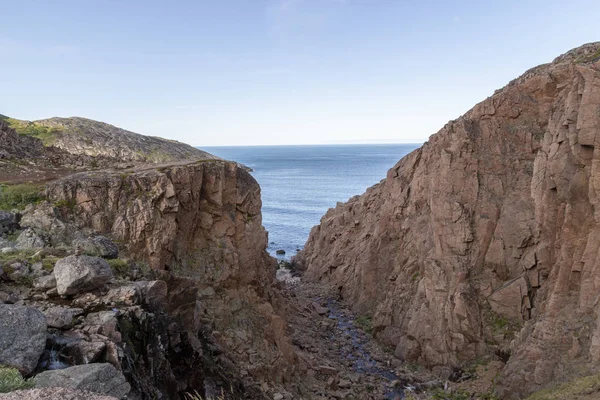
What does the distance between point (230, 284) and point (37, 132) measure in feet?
240

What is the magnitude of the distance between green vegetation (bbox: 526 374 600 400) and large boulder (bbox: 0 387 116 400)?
61.7 ft

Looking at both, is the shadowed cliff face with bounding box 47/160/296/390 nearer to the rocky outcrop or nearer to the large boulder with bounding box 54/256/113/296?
the large boulder with bounding box 54/256/113/296

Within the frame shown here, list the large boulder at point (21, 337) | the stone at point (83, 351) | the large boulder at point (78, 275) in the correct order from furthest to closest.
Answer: the large boulder at point (78, 275)
the stone at point (83, 351)
the large boulder at point (21, 337)

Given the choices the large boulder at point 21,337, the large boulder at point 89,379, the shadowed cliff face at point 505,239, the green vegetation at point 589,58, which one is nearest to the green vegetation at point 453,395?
the shadowed cliff face at point 505,239

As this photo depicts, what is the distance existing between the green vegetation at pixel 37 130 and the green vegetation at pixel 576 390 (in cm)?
8154

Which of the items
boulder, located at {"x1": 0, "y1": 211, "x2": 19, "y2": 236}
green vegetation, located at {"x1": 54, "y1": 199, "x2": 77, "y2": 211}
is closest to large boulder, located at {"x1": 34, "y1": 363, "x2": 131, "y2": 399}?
boulder, located at {"x1": 0, "y1": 211, "x2": 19, "y2": 236}

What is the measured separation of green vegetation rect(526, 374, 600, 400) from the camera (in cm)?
1825

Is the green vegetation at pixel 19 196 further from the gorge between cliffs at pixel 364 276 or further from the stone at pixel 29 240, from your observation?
the stone at pixel 29 240

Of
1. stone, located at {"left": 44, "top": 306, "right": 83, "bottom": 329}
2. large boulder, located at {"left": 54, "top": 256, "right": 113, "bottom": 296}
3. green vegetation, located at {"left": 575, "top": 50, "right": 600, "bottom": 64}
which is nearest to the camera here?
stone, located at {"left": 44, "top": 306, "right": 83, "bottom": 329}

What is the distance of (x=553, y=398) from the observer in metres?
19.8

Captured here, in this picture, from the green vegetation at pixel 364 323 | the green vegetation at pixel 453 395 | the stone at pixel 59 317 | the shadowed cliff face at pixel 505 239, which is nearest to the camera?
the stone at pixel 59 317

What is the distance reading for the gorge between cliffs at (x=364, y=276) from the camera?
12367 millimetres

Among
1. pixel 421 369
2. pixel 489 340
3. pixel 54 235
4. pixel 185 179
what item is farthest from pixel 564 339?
pixel 54 235

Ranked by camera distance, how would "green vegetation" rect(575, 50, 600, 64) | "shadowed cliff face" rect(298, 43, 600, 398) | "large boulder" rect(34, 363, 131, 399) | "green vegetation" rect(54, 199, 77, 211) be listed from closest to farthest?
1. "large boulder" rect(34, 363, 131, 399)
2. "green vegetation" rect(54, 199, 77, 211)
3. "shadowed cliff face" rect(298, 43, 600, 398)
4. "green vegetation" rect(575, 50, 600, 64)
